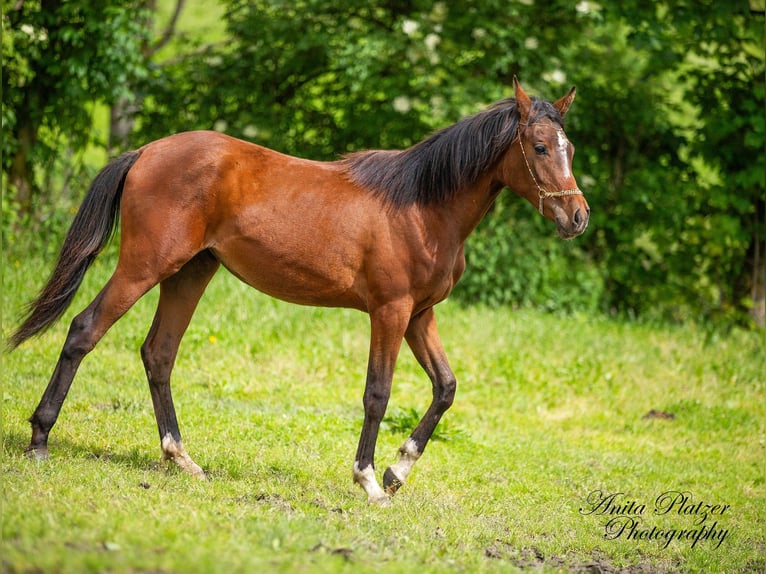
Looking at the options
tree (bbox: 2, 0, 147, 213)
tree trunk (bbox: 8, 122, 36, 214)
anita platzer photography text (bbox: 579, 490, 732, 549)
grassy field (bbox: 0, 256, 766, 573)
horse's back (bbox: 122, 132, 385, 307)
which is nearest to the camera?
grassy field (bbox: 0, 256, 766, 573)

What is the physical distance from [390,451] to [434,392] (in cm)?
120

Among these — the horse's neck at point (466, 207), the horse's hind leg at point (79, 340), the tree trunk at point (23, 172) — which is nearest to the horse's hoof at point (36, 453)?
the horse's hind leg at point (79, 340)

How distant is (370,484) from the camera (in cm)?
541

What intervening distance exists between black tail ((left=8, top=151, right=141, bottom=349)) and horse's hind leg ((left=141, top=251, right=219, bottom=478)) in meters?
0.49

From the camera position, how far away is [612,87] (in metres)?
12.2

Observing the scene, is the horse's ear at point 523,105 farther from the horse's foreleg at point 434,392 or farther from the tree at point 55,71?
the tree at point 55,71

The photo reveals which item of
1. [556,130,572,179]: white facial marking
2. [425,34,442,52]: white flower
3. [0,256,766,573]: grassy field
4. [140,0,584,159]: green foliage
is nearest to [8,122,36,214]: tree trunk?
[0,256,766,573]: grassy field

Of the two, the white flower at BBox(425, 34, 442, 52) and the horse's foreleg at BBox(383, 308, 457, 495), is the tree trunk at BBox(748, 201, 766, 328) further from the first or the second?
the horse's foreleg at BBox(383, 308, 457, 495)

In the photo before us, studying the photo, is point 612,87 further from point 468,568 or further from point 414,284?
point 468,568

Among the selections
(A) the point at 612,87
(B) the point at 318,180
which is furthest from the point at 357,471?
(A) the point at 612,87

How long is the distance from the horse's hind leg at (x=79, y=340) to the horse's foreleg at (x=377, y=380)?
138cm

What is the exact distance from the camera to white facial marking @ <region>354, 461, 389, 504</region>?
5.36m

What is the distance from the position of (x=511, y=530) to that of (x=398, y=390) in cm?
337

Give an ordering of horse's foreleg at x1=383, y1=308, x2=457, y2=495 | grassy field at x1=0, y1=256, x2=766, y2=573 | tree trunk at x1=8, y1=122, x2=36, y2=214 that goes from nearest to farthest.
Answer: grassy field at x1=0, y1=256, x2=766, y2=573, horse's foreleg at x1=383, y1=308, x2=457, y2=495, tree trunk at x1=8, y1=122, x2=36, y2=214
